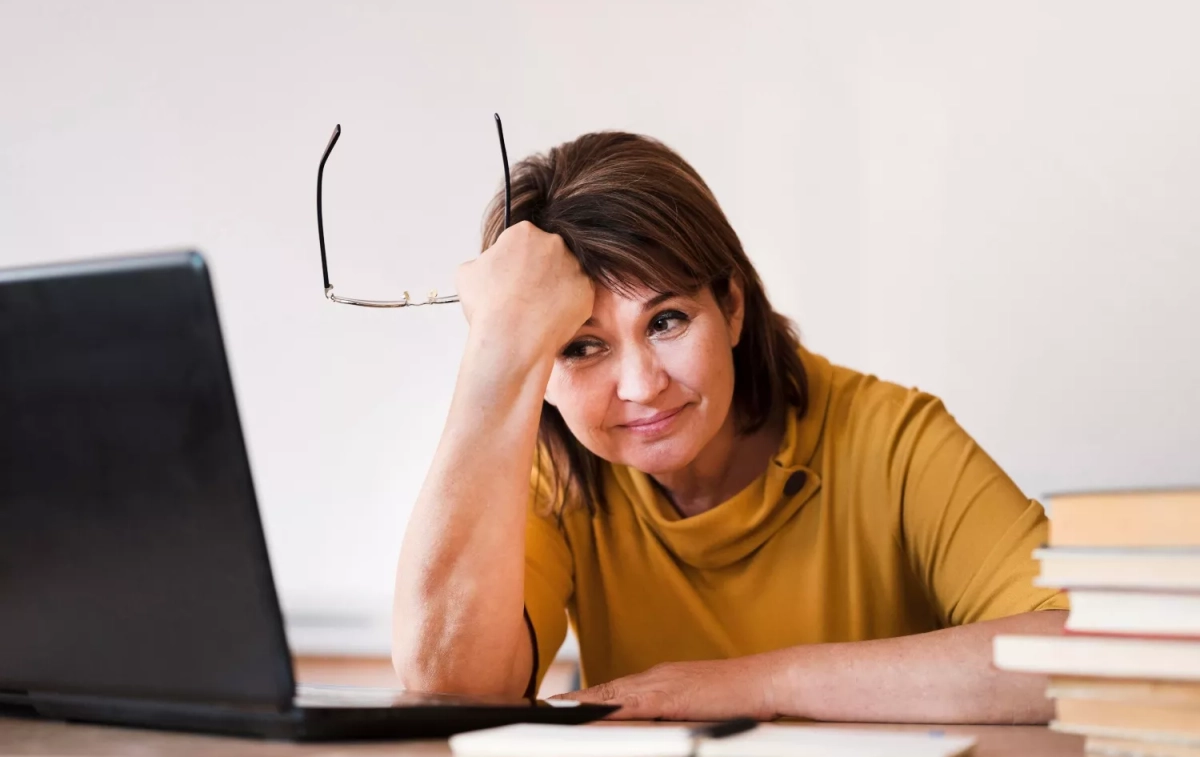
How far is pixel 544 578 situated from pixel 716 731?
0.75 meters

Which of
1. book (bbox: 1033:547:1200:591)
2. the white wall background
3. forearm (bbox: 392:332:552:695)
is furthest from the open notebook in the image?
the white wall background

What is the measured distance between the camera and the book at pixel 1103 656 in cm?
62

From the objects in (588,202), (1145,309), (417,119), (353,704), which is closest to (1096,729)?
(353,704)

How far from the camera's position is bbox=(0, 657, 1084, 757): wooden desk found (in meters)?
0.73

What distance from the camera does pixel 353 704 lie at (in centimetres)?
76

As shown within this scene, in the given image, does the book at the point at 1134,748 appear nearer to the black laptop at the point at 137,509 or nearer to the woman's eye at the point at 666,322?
the black laptop at the point at 137,509

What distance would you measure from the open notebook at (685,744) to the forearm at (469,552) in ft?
1.37

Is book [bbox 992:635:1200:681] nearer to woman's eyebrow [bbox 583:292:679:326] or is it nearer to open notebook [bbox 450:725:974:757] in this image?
open notebook [bbox 450:725:974:757]

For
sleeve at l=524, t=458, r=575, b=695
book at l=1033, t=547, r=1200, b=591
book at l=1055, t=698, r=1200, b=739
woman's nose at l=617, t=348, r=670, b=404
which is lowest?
sleeve at l=524, t=458, r=575, b=695

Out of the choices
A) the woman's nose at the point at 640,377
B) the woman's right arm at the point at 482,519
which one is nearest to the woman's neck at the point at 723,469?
the woman's nose at the point at 640,377

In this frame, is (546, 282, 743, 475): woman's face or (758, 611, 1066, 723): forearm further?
(546, 282, 743, 475): woman's face

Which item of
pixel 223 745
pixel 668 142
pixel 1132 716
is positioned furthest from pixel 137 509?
pixel 668 142

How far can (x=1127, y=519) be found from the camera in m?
0.66

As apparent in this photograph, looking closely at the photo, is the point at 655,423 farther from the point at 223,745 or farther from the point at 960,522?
the point at 223,745
